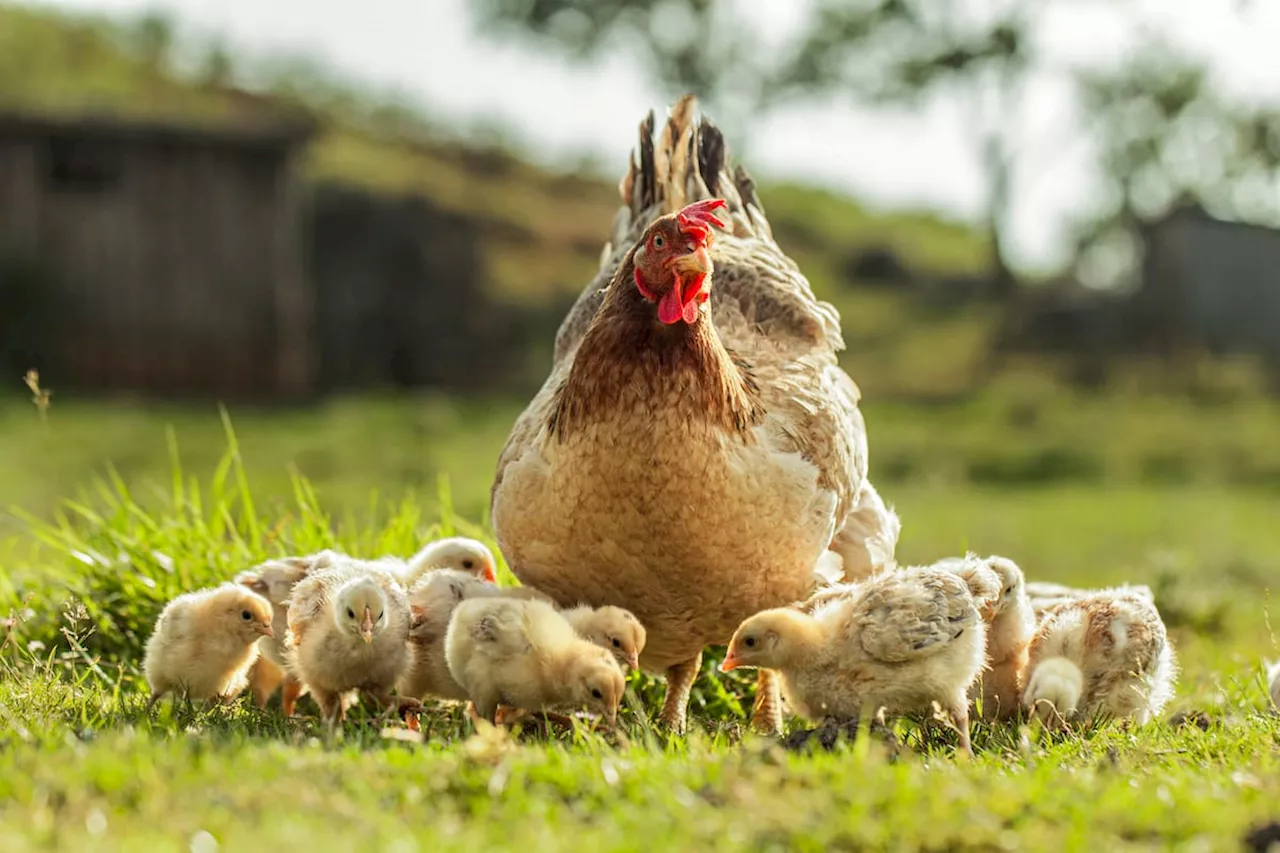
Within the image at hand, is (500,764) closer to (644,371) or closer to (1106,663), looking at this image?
(644,371)

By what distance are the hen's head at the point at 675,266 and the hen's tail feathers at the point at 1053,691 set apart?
1958 millimetres

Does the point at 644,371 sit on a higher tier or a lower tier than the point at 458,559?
higher

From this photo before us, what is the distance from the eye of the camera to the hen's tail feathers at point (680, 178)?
24.0ft

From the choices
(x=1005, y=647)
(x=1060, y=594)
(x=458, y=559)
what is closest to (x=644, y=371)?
(x=458, y=559)

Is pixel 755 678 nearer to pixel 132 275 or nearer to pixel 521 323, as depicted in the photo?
pixel 132 275

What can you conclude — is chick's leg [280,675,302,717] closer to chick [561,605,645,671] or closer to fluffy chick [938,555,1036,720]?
chick [561,605,645,671]

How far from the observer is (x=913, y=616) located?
199 inches

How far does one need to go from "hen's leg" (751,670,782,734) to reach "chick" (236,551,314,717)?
1.94 meters

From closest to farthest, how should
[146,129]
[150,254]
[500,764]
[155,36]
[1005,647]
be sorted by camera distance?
[500,764]
[1005,647]
[146,129]
[150,254]
[155,36]

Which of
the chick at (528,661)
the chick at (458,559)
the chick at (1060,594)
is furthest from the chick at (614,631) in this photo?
the chick at (1060,594)

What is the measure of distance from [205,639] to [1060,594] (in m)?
4.24

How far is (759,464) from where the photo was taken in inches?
213

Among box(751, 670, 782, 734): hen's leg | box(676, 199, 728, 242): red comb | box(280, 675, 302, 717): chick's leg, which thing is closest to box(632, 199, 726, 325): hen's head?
box(676, 199, 728, 242): red comb

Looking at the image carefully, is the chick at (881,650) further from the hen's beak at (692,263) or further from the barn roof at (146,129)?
the barn roof at (146,129)
